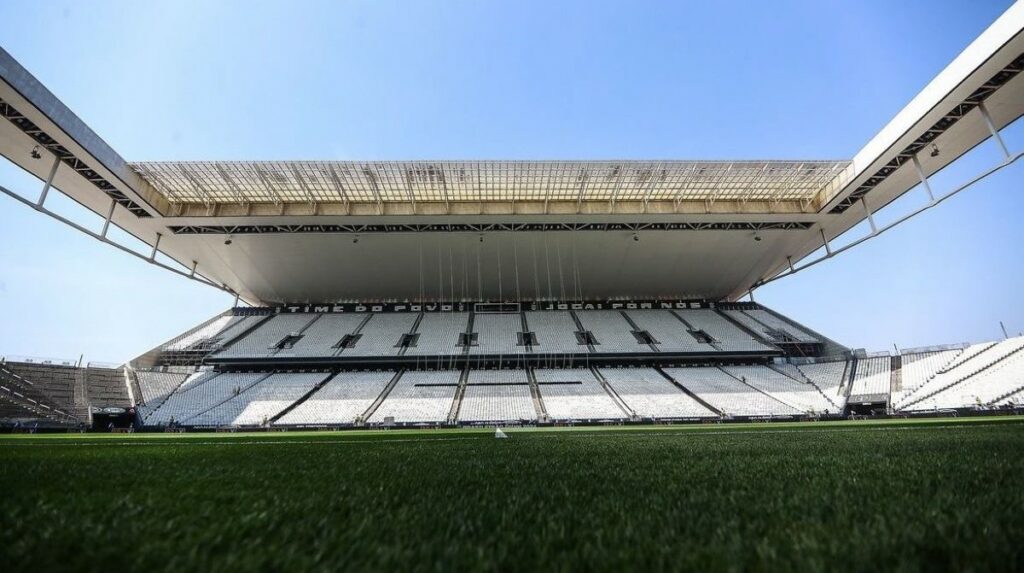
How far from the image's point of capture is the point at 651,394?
2494 centimetres

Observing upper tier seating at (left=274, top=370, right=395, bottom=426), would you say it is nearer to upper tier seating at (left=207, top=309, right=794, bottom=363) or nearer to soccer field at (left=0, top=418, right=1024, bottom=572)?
upper tier seating at (left=207, top=309, right=794, bottom=363)

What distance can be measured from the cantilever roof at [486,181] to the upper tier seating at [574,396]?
11.3 m

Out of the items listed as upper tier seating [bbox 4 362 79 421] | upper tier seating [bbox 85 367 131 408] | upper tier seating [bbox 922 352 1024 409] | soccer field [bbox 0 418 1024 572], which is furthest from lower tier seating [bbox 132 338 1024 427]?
soccer field [bbox 0 418 1024 572]

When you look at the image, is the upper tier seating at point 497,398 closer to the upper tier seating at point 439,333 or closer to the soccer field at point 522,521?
the upper tier seating at point 439,333

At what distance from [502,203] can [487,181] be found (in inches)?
93.8

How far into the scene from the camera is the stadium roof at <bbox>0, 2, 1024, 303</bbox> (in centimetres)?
1589

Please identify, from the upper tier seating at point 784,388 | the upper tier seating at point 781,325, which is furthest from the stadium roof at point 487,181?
the upper tier seating at point 781,325

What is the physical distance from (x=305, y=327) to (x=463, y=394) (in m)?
15.5

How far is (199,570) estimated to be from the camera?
90 cm

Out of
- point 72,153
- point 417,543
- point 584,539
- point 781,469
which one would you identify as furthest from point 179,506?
point 72,153

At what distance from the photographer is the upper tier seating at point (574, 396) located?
2223 centimetres

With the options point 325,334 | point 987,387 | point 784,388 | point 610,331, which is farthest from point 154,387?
point 987,387

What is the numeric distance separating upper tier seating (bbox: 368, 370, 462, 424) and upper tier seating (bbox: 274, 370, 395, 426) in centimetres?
103

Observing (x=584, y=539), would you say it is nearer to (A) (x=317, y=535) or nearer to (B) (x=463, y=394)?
(A) (x=317, y=535)
